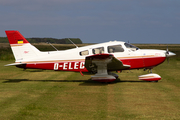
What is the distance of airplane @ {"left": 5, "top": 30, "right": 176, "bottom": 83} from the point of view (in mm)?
11633

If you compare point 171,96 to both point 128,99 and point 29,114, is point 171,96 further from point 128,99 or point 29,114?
point 29,114

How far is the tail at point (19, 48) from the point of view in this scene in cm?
1280

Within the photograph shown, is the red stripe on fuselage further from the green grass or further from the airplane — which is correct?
the green grass

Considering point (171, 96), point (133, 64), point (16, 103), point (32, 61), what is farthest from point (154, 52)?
point (16, 103)

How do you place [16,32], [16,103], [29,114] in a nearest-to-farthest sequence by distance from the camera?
[29,114] → [16,103] → [16,32]

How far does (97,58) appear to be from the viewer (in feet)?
36.4

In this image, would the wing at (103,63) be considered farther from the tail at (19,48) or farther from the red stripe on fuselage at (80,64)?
the tail at (19,48)

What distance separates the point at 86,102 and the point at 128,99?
1578mm

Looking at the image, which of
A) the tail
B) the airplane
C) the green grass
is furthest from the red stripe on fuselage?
the green grass

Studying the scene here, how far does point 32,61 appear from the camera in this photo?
12656 millimetres

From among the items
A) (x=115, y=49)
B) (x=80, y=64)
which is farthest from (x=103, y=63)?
(x=80, y=64)

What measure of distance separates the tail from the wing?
3381 mm

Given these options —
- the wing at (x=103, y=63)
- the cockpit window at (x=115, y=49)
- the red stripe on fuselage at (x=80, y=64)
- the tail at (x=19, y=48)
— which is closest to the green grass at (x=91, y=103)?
the wing at (x=103, y=63)

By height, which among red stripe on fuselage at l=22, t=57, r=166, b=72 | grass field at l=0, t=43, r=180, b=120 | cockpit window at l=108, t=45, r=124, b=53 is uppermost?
cockpit window at l=108, t=45, r=124, b=53
